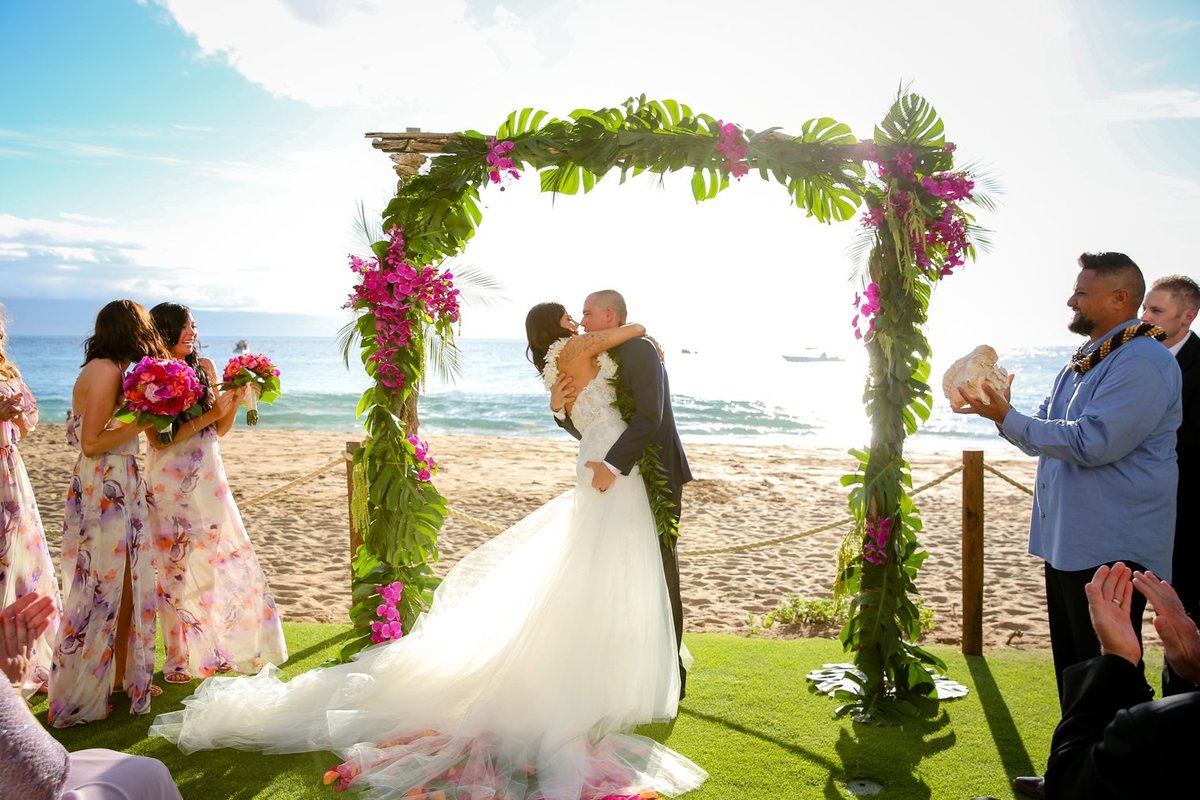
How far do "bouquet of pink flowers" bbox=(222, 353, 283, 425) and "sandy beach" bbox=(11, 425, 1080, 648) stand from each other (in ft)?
6.51

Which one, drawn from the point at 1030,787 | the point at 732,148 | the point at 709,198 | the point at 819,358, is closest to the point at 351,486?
the point at 709,198

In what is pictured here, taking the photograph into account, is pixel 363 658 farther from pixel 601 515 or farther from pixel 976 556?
pixel 976 556

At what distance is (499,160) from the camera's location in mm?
5027

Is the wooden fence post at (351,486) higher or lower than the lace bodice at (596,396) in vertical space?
lower

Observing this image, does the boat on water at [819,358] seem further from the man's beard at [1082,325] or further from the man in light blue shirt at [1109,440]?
the man in light blue shirt at [1109,440]

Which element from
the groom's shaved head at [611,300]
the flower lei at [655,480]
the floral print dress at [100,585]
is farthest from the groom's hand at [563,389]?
the floral print dress at [100,585]

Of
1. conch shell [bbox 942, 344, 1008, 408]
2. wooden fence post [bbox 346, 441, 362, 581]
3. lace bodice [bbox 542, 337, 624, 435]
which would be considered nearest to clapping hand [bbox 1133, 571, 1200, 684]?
conch shell [bbox 942, 344, 1008, 408]

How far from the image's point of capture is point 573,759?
3.88 m

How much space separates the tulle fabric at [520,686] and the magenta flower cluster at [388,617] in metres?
0.34

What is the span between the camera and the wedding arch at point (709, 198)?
4.86 m

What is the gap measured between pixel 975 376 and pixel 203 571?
4.68 metres

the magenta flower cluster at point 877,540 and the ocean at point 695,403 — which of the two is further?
the ocean at point 695,403

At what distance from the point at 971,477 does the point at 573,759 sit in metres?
3.41

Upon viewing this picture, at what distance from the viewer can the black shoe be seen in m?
3.84
